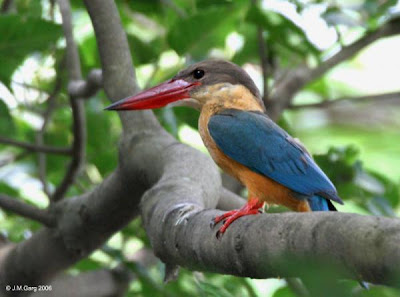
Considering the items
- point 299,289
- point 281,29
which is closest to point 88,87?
point 281,29

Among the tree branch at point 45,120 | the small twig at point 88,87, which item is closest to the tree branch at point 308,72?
the small twig at point 88,87

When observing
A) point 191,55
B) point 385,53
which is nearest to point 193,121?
point 191,55

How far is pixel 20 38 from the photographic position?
10.2 ft

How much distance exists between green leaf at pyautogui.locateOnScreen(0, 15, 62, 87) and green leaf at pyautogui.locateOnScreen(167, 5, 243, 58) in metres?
0.60

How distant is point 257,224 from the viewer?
159 centimetres

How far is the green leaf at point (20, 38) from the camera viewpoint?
3029 mm

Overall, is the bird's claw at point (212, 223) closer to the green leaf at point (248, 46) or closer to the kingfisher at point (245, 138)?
the kingfisher at point (245, 138)

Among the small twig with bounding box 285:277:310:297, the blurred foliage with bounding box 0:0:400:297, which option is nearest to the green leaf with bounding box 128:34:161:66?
the blurred foliage with bounding box 0:0:400:297

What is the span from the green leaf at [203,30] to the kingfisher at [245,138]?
0.50m

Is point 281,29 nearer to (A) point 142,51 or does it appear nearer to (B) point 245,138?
(A) point 142,51

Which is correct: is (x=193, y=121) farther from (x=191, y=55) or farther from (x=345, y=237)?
(x=345, y=237)

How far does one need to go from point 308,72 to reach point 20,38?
1.64 metres

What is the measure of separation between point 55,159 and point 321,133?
2807 mm

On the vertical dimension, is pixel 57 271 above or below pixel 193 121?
below
